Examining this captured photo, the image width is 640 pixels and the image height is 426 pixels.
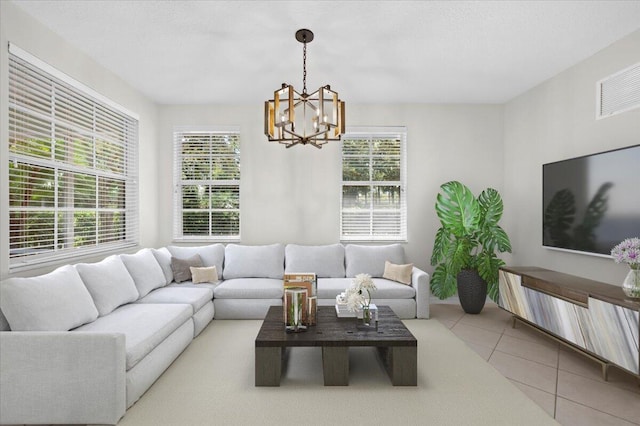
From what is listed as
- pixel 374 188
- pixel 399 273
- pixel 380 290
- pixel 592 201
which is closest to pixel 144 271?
pixel 380 290

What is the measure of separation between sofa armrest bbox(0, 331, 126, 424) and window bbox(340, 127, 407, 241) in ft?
11.4

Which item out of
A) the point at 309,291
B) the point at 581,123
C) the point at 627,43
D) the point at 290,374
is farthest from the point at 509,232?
the point at 290,374

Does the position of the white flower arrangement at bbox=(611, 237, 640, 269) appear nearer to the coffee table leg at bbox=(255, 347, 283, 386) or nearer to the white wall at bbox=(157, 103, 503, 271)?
the white wall at bbox=(157, 103, 503, 271)

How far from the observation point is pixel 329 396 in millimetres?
2414

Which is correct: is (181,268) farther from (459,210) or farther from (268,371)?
(459,210)

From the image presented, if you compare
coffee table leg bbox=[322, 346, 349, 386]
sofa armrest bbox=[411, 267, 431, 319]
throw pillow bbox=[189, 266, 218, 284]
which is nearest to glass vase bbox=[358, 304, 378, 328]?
coffee table leg bbox=[322, 346, 349, 386]

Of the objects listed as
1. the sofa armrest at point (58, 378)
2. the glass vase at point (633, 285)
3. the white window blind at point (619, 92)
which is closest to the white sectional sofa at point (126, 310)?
the sofa armrest at point (58, 378)

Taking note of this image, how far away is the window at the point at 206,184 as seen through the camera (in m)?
5.10

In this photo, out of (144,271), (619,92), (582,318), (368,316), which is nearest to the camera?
(582,318)

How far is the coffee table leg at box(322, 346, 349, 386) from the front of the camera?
2561 mm

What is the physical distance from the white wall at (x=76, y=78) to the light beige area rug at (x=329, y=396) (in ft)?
5.04

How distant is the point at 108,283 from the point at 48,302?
2.24ft

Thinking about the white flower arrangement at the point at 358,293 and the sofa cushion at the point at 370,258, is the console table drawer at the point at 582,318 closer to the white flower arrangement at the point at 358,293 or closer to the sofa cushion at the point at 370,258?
the sofa cushion at the point at 370,258

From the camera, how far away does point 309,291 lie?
306 cm
